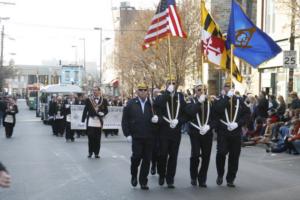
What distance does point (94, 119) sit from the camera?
53.4ft

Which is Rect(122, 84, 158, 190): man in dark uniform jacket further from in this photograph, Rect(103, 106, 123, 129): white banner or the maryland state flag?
Rect(103, 106, 123, 129): white banner

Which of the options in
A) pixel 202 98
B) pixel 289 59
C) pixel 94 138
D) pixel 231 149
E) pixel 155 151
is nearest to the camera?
pixel 202 98

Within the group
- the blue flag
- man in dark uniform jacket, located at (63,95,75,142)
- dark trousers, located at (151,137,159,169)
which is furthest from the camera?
man in dark uniform jacket, located at (63,95,75,142)

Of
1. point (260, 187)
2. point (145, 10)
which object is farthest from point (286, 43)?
point (260, 187)

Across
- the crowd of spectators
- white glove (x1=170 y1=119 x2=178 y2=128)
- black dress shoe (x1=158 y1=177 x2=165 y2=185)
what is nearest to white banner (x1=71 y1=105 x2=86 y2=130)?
the crowd of spectators

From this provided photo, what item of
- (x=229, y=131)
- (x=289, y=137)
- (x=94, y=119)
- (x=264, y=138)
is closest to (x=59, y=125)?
(x=264, y=138)

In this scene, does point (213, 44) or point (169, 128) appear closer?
point (169, 128)

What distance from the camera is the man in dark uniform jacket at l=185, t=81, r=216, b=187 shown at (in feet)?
36.8

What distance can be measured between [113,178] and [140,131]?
5.93 ft

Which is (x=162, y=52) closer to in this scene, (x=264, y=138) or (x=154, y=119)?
(x=264, y=138)

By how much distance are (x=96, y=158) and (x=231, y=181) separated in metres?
5.78

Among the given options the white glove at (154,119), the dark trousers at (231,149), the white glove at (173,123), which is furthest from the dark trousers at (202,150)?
the white glove at (154,119)

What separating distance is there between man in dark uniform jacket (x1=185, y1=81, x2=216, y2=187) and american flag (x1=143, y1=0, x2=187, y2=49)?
2.13 m

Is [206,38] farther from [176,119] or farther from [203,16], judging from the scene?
[176,119]
